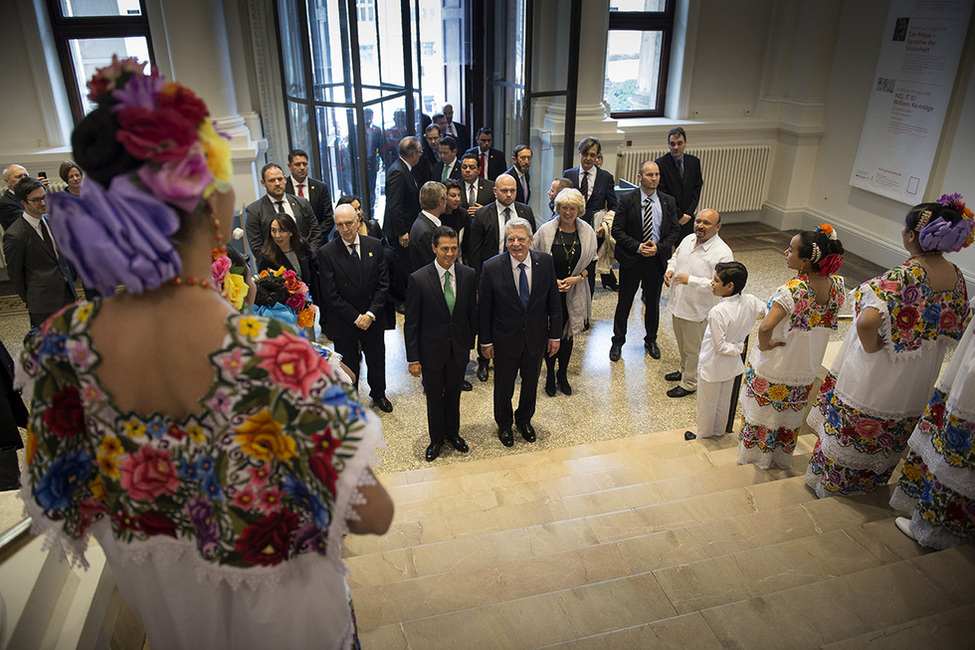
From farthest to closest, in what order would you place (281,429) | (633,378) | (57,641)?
(633,378) < (57,641) < (281,429)

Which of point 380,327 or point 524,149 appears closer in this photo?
point 380,327

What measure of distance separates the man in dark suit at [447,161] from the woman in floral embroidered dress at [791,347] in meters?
3.83

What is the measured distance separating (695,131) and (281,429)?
842 centimetres

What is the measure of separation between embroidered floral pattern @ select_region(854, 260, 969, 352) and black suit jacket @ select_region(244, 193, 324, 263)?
12.2 ft

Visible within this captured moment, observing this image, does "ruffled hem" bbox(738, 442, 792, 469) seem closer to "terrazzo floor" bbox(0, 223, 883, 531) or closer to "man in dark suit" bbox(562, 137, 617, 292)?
"terrazzo floor" bbox(0, 223, 883, 531)

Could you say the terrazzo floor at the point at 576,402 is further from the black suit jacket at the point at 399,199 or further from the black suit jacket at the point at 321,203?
the black suit jacket at the point at 321,203

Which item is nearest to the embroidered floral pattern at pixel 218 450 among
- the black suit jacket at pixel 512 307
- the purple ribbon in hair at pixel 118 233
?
the purple ribbon in hair at pixel 118 233

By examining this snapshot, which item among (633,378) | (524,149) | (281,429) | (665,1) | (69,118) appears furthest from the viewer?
(665,1)

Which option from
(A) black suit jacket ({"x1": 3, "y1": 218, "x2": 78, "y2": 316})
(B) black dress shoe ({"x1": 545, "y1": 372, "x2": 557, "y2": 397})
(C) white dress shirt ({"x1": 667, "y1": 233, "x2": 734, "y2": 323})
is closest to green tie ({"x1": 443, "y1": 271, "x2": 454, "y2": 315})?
(B) black dress shoe ({"x1": 545, "y1": 372, "x2": 557, "y2": 397})

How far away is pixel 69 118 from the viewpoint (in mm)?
7105

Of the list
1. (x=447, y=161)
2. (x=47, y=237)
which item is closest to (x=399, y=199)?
(x=447, y=161)

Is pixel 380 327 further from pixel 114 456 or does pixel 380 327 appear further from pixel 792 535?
pixel 114 456

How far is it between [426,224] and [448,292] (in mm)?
961

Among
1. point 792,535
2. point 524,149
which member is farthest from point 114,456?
point 524,149
